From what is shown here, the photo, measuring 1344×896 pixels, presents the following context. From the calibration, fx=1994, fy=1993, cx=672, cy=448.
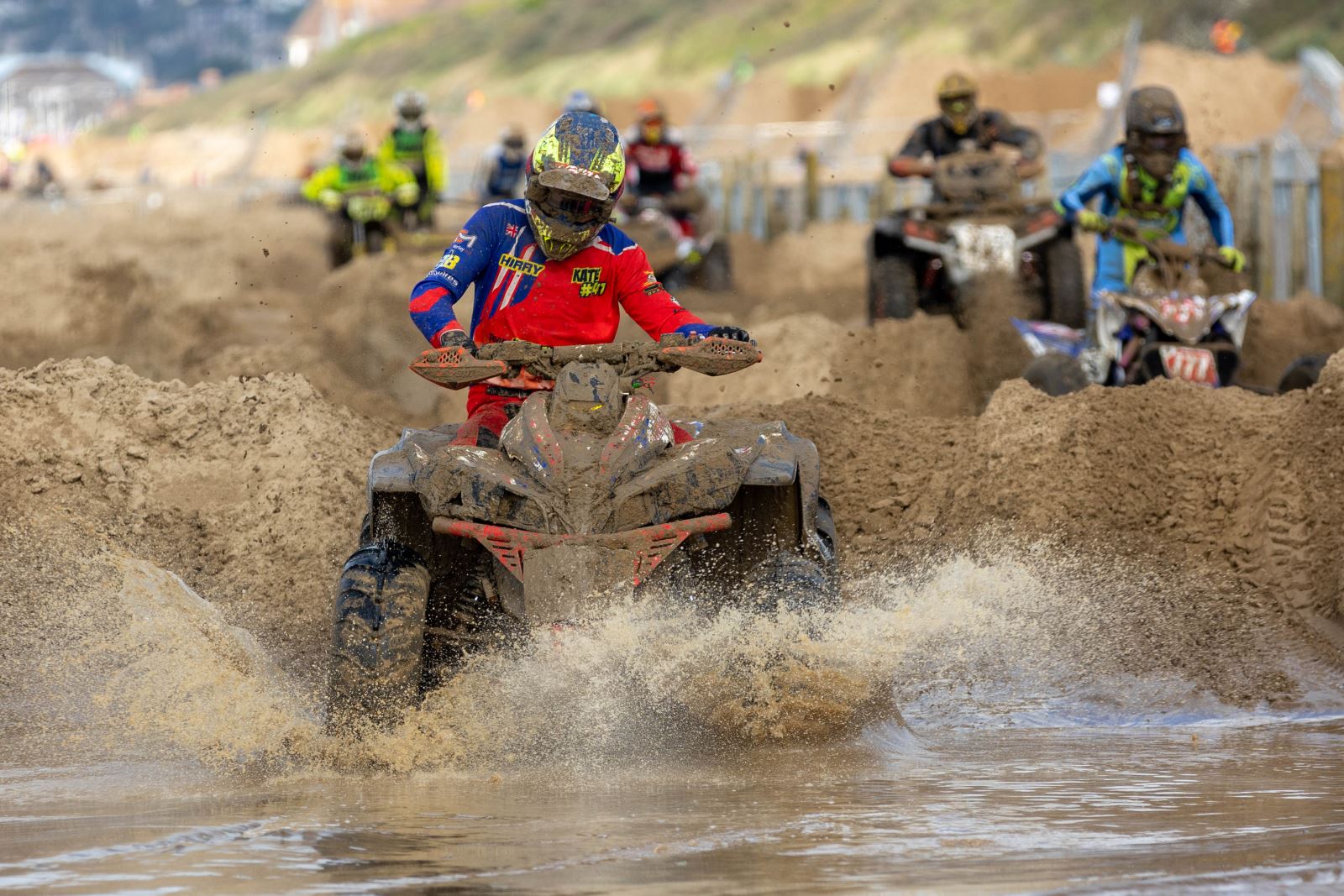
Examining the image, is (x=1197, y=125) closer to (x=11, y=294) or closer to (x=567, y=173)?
(x=11, y=294)

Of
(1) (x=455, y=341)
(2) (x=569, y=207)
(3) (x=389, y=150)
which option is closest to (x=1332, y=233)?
(2) (x=569, y=207)

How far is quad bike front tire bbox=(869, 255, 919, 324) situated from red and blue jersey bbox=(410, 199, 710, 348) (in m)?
6.37

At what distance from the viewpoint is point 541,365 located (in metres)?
6.29

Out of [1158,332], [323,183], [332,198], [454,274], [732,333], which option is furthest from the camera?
[323,183]

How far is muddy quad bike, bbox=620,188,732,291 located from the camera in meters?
18.1

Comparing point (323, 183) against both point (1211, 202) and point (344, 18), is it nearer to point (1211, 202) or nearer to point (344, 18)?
point (1211, 202)

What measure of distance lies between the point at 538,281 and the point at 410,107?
1504cm

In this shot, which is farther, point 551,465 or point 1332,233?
point 1332,233

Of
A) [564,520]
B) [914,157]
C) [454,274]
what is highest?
[914,157]

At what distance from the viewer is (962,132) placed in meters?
14.0

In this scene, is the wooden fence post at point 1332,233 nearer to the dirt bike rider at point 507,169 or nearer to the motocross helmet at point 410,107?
the dirt bike rider at point 507,169

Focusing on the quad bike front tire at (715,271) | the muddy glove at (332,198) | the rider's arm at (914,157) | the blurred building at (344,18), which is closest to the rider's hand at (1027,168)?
the rider's arm at (914,157)

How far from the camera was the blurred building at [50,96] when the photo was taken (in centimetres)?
12975

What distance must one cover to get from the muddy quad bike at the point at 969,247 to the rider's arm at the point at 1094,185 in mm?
1400
